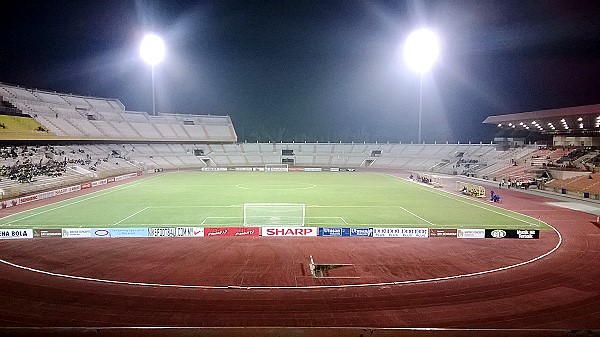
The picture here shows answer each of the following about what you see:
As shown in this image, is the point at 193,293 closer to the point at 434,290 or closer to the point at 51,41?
the point at 434,290

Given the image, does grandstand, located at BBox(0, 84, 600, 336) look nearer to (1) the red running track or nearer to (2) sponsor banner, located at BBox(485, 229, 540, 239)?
(1) the red running track

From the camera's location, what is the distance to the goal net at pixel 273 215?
2386cm

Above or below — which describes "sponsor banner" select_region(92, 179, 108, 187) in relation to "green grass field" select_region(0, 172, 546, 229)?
above

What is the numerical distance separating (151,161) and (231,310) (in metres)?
61.7

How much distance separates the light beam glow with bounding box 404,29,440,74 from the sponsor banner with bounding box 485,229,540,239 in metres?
38.8

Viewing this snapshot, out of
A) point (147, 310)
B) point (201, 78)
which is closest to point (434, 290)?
point (147, 310)

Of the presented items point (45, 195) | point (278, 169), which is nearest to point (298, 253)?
point (45, 195)

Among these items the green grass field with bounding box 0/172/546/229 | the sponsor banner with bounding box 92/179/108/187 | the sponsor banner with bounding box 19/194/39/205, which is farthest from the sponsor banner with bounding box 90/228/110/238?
the sponsor banner with bounding box 92/179/108/187

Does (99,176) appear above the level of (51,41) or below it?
below

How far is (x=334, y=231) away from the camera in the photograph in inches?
846

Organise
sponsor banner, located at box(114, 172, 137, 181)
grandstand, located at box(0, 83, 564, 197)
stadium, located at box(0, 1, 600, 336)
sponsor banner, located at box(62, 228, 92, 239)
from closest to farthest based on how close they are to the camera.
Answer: stadium, located at box(0, 1, 600, 336) < sponsor banner, located at box(62, 228, 92, 239) < grandstand, located at box(0, 83, 564, 197) < sponsor banner, located at box(114, 172, 137, 181)

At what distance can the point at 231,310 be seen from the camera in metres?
12.2

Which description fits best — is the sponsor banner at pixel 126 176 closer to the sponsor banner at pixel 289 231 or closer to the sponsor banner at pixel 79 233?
the sponsor banner at pixel 79 233

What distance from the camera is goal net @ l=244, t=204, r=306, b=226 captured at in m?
23.9
